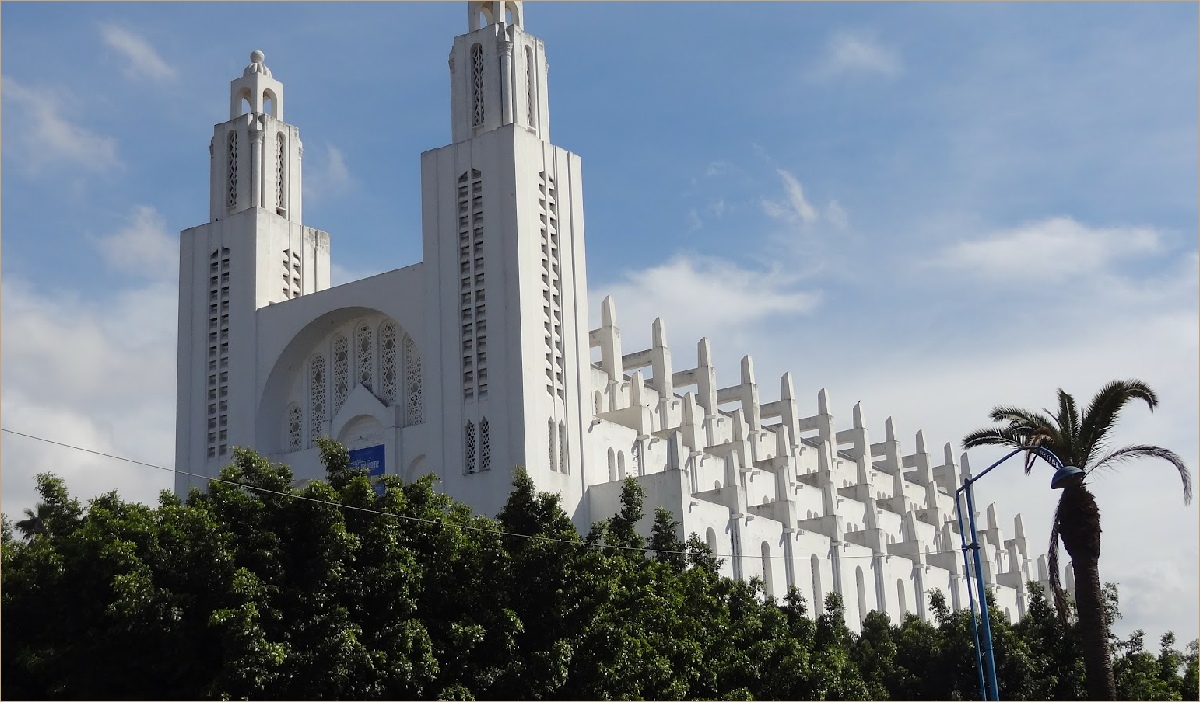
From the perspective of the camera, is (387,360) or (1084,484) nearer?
(1084,484)

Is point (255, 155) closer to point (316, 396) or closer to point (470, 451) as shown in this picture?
point (316, 396)

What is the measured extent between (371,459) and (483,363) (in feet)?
18.5

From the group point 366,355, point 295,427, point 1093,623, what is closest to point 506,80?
point 366,355

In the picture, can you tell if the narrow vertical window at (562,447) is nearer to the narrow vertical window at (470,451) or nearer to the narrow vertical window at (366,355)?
the narrow vertical window at (470,451)

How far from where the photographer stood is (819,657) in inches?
1367

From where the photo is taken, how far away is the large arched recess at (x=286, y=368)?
49156mm

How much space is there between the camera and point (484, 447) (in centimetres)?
4409

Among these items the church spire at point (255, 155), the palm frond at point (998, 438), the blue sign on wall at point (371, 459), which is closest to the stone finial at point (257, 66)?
the church spire at point (255, 155)

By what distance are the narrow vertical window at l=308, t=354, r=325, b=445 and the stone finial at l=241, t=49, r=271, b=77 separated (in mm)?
11183

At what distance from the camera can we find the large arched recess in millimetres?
49156

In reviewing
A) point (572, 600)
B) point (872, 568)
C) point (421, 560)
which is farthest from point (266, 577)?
point (872, 568)

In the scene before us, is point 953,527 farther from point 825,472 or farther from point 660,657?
point 660,657

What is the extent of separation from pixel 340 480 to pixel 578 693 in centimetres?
619

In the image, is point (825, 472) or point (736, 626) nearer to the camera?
point (736, 626)
